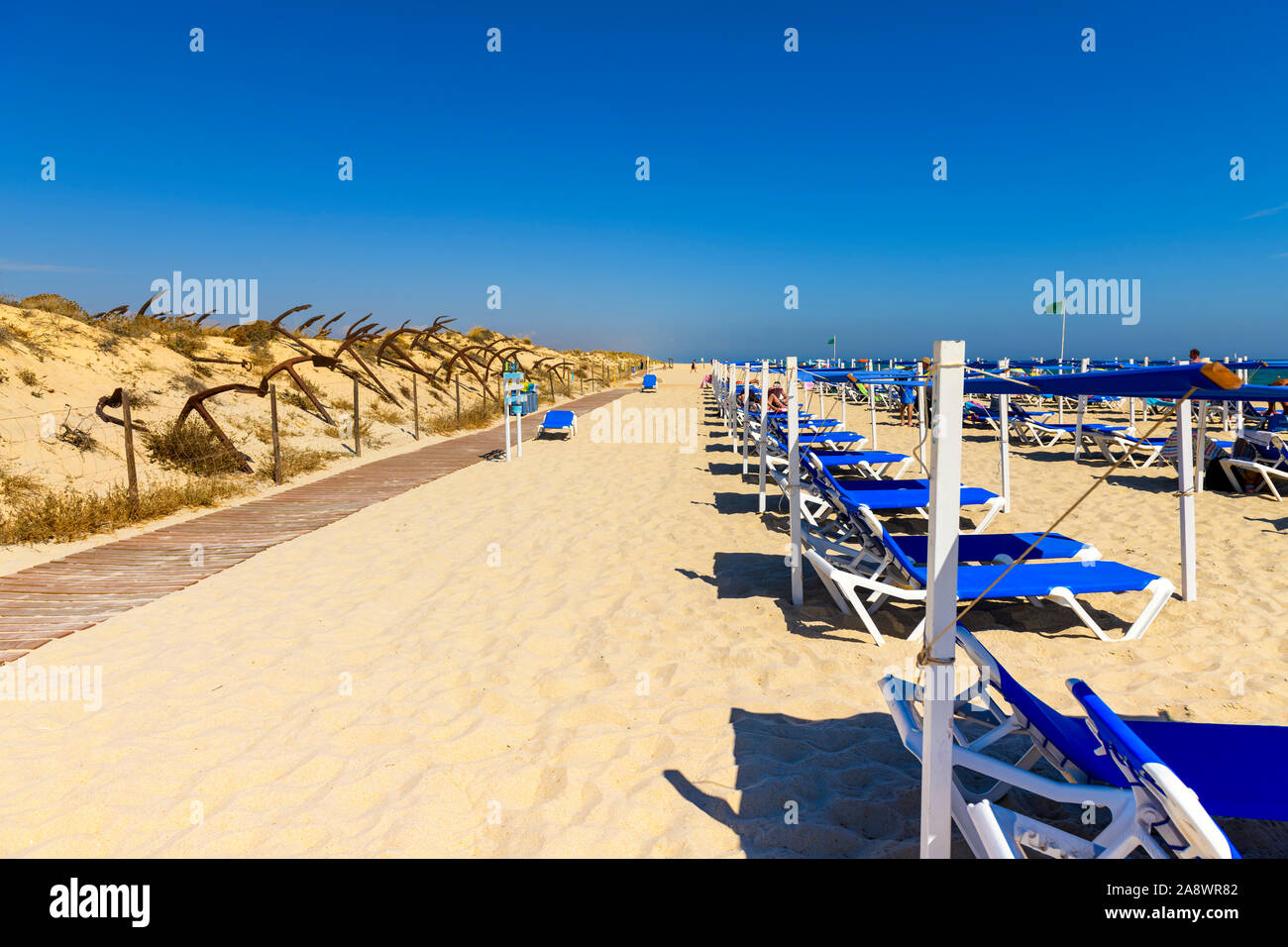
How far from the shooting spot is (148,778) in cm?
267

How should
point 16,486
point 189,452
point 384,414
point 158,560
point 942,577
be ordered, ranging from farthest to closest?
point 384,414
point 189,452
point 16,486
point 158,560
point 942,577

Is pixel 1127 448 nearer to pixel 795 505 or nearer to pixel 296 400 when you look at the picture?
pixel 795 505

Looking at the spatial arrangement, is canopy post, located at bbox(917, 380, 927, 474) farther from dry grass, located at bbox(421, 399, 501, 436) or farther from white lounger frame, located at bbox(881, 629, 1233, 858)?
dry grass, located at bbox(421, 399, 501, 436)

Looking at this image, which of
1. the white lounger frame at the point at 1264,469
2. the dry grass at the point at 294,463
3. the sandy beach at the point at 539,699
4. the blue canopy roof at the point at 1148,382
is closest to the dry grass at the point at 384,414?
the dry grass at the point at 294,463

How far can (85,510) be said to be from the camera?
6562 mm

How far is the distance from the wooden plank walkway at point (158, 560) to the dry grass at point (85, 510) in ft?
1.27

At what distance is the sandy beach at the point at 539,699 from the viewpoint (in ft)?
7.89

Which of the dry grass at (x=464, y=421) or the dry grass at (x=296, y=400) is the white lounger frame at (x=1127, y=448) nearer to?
the dry grass at (x=464, y=421)

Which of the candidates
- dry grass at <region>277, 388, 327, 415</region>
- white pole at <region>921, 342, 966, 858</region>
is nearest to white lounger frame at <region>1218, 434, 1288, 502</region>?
white pole at <region>921, 342, 966, 858</region>

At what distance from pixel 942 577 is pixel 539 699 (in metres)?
2.23

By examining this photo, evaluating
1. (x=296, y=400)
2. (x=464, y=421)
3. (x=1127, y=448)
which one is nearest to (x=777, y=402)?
(x=1127, y=448)

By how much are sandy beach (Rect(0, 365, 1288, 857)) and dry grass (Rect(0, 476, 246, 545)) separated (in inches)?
81.3
